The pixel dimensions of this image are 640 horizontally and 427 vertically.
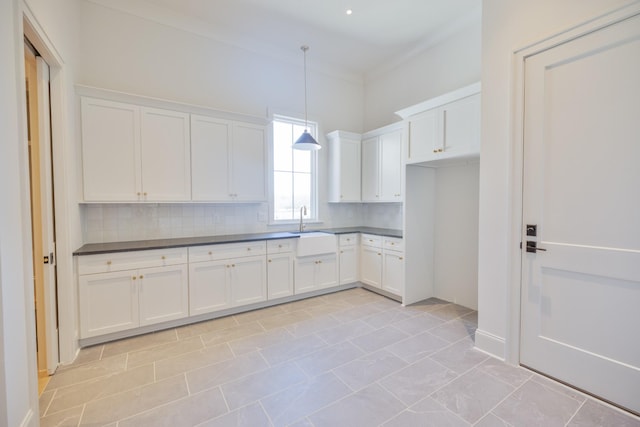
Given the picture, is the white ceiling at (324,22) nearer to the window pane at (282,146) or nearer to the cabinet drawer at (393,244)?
the window pane at (282,146)

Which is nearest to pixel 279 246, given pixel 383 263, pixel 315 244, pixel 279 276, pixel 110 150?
pixel 279 276

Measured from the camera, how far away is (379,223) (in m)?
4.69

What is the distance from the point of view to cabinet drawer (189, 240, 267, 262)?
120 inches

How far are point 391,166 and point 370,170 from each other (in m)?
0.43

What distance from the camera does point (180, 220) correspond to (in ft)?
11.3

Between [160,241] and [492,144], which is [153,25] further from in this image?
[492,144]

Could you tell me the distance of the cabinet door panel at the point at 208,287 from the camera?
3.04 metres

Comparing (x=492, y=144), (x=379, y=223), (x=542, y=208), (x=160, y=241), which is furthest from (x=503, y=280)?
(x=160, y=241)

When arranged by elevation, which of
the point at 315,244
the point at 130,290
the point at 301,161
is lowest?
the point at 130,290

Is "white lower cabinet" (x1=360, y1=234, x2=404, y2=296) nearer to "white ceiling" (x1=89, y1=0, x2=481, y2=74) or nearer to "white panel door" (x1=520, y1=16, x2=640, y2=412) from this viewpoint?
"white panel door" (x1=520, y1=16, x2=640, y2=412)

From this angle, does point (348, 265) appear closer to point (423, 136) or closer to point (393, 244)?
point (393, 244)

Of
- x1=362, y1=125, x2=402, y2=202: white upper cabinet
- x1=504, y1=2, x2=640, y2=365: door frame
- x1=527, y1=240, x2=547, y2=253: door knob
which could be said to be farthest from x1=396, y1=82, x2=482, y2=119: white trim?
x1=527, y1=240, x2=547, y2=253: door knob

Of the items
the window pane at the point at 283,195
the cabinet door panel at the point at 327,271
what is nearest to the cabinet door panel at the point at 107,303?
the window pane at the point at 283,195

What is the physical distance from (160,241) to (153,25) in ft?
8.26
